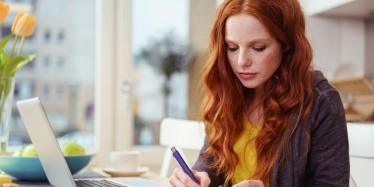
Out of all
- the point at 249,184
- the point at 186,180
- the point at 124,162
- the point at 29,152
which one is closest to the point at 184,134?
the point at 124,162

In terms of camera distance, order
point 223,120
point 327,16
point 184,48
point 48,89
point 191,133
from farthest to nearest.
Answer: point 184,48 < point 48,89 < point 327,16 < point 191,133 < point 223,120

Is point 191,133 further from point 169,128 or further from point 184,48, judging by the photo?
point 184,48

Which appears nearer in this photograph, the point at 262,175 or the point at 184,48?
the point at 262,175

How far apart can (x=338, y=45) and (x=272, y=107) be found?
4.48ft

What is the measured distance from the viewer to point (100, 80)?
2639 millimetres

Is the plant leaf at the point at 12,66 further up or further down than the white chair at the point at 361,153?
further up

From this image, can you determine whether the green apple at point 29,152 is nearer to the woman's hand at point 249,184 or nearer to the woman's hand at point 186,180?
the woman's hand at point 186,180

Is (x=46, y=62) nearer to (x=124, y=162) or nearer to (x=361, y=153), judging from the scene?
(x=124, y=162)

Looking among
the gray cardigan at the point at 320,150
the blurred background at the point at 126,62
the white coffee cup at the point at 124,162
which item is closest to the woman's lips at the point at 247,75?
the gray cardigan at the point at 320,150

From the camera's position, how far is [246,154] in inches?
50.9

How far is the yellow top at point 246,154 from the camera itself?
128cm

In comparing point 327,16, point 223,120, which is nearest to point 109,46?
point 327,16

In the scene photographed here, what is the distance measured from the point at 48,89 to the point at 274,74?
1.59m

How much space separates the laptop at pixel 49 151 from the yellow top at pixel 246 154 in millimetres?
185
